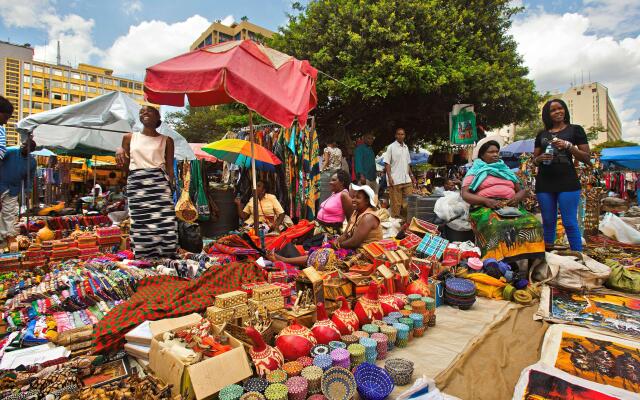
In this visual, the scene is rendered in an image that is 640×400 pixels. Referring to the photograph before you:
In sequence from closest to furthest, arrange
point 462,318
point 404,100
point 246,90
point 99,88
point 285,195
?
point 462,318
point 246,90
point 285,195
point 404,100
point 99,88

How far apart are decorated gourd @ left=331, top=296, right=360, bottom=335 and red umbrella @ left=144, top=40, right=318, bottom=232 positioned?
203 centimetres

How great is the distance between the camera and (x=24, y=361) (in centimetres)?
192

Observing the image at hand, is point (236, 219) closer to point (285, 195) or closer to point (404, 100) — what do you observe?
point (285, 195)

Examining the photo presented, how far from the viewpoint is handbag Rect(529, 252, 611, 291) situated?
330cm

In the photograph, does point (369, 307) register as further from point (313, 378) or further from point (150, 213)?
point (150, 213)

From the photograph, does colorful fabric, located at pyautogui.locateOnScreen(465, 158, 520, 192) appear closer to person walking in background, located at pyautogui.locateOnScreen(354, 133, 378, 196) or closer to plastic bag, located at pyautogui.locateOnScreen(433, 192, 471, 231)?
plastic bag, located at pyautogui.locateOnScreen(433, 192, 471, 231)

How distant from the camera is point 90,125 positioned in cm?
627

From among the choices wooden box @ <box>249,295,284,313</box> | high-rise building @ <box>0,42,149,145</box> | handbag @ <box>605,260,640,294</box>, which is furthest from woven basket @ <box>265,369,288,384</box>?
high-rise building @ <box>0,42,149,145</box>

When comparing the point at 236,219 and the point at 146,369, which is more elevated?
the point at 236,219

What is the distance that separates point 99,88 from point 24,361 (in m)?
99.0

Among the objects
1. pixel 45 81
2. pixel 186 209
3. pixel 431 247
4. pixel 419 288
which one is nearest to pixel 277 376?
pixel 419 288

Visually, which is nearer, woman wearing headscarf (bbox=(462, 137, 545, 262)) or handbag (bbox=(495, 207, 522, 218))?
woman wearing headscarf (bbox=(462, 137, 545, 262))

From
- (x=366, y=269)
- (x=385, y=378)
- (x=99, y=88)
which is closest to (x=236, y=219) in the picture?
(x=366, y=269)

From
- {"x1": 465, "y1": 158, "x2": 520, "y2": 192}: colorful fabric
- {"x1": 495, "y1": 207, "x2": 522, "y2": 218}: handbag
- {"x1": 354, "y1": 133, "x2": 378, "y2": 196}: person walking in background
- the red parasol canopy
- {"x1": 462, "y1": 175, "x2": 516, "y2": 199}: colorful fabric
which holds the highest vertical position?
the red parasol canopy
